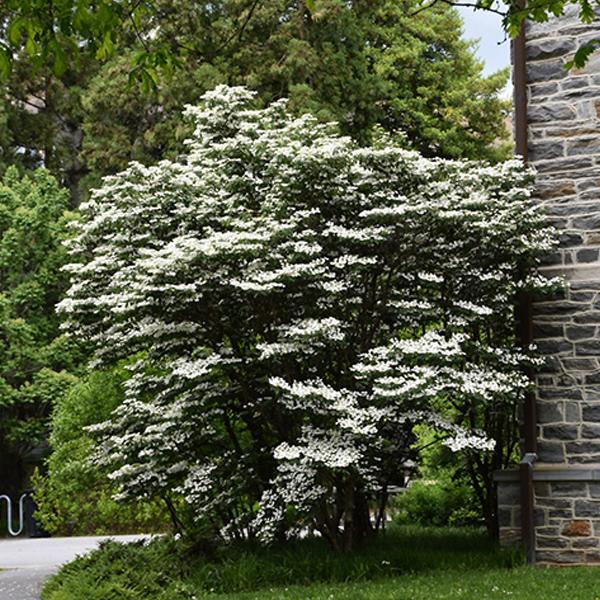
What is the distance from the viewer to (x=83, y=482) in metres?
17.3

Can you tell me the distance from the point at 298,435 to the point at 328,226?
7.00 ft

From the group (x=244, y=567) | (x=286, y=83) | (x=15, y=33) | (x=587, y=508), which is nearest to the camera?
(x=15, y=33)

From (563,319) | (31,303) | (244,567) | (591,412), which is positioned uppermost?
(31,303)

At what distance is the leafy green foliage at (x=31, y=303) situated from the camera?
2130 cm

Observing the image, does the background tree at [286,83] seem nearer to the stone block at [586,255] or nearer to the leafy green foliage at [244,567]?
the stone block at [586,255]

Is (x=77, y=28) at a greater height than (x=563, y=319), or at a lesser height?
greater

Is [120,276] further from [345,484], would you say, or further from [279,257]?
[345,484]

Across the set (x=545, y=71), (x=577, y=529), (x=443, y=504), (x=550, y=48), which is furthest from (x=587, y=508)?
(x=443, y=504)

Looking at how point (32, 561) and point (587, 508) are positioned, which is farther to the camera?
point (32, 561)

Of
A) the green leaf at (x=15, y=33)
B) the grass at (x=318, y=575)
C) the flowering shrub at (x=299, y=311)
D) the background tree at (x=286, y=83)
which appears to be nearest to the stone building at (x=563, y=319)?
the flowering shrub at (x=299, y=311)

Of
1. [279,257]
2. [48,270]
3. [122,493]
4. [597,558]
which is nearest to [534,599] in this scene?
[597,558]

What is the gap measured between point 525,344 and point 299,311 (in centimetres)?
224

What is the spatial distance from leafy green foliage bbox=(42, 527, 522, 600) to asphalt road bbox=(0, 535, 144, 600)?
30.9 inches

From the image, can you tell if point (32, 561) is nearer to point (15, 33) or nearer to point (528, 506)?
point (528, 506)
